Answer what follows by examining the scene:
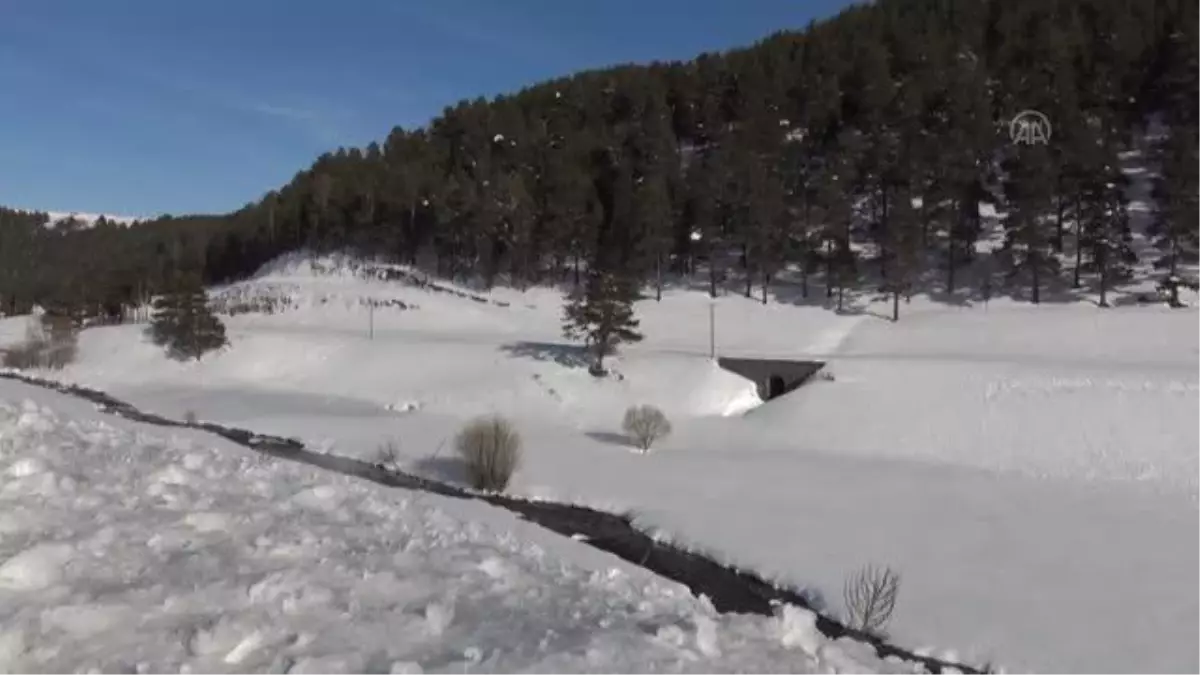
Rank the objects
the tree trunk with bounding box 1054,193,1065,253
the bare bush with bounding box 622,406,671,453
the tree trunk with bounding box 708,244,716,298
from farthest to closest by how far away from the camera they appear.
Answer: the tree trunk with bounding box 708,244,716,298 → the tree trunk with bounding box 1054,193,1065,253 → the bare bush with bounding box 622,406,671,453

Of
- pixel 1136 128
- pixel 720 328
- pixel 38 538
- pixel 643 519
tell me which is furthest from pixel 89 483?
pixel 1136 128

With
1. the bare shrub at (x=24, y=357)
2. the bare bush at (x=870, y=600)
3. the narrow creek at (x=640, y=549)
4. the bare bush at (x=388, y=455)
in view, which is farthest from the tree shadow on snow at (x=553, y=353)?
the bare shrub at (x=24, y=357)

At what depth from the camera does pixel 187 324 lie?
48.7 metres

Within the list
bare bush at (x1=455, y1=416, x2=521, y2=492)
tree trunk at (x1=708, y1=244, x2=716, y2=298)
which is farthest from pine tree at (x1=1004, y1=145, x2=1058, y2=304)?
bare bush at (x1=455, y1=416, x2=521, y2=492)

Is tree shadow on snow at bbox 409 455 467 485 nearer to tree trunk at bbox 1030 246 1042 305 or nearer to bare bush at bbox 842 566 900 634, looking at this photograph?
bare bush at bbox 842 566 900 634

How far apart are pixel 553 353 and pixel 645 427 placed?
45.1 feet

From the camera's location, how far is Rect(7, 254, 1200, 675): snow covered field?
45.5 feet

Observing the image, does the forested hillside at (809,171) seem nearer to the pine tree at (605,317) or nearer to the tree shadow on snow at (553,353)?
the tree shadow on snow at (553,353)

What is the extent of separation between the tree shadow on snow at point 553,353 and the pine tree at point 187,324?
56.5ft

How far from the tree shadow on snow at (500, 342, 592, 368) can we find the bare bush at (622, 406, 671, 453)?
1077 cm

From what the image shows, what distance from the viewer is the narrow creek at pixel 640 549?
12.2 m

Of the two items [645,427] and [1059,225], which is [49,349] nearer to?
[645,427]

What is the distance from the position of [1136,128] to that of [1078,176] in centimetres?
2414
